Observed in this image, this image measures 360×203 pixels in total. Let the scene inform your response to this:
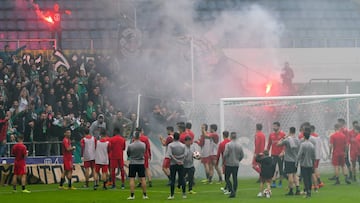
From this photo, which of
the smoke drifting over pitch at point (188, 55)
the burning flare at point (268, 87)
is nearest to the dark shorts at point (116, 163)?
the smoke drifting over pitch at point (188, 55)

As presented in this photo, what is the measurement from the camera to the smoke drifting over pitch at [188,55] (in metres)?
35.4

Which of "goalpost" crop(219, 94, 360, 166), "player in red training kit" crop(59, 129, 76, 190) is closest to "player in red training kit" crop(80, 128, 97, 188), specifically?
"player in red training kit" crop(59, 129, 76, 190)

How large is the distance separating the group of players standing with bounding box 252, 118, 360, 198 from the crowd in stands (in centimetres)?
617

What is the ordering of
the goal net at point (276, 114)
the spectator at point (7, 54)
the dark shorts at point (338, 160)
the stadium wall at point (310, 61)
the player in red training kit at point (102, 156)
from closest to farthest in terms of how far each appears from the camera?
the player in red training kit at point (102, 156) → the dark shorts at point (338, 160) → the goal net at point (276, 114) → the spectator at point (7, 54) → the stadium wall at point (310, 61)

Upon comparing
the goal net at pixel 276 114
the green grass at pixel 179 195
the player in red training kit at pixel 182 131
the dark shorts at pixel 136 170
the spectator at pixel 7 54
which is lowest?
the green grass at pixel 179 195

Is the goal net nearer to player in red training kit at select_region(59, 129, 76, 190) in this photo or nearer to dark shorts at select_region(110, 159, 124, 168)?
dark shorts at select_region(110, 159, 124, 168)

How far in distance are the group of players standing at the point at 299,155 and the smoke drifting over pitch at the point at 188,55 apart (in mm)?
8941

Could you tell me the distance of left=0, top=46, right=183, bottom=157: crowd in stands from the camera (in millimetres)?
30391

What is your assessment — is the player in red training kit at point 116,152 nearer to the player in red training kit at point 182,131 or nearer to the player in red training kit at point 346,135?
the player in red training kit at point 182,131

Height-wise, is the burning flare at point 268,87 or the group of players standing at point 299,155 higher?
the burning flare at point 268,87

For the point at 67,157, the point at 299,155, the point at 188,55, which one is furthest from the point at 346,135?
the point at 188,55

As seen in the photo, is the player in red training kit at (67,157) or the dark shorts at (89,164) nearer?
the player in red training kit at (67,157)

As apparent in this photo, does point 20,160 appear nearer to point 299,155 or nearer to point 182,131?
point 182,131

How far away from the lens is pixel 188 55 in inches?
1414
